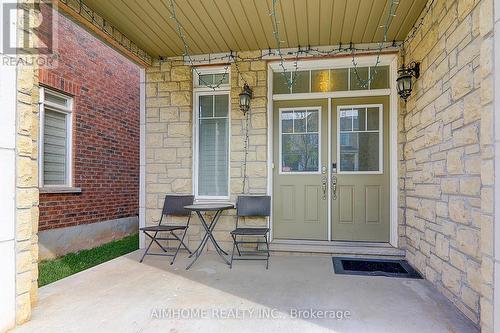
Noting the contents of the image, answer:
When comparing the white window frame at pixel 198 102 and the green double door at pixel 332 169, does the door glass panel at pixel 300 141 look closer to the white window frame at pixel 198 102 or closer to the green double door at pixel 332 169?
the green double door at pixel 332 169

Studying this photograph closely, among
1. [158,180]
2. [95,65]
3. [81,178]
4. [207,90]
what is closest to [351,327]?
[158,180]

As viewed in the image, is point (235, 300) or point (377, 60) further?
point (377, 60)

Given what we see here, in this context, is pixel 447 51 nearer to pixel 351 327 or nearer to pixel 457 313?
pixel 457 313

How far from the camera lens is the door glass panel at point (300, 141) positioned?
13.2 feet

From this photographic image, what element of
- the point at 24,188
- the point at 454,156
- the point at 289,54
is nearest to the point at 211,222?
the point at 24,188

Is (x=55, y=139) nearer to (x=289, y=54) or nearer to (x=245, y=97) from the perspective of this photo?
(x=245, y=97)

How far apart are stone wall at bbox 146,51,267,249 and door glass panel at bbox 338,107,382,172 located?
104 cm

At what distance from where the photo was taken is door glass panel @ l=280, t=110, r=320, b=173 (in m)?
4.03

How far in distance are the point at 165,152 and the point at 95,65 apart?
1925mm

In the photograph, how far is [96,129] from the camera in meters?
4.71

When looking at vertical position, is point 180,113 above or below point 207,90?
below

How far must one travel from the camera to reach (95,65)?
470 centimetres

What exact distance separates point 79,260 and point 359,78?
4.33 metres

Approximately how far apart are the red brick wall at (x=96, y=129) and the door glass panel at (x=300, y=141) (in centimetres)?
289
